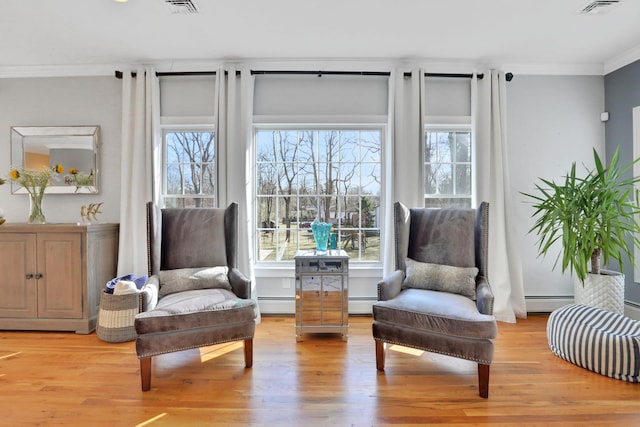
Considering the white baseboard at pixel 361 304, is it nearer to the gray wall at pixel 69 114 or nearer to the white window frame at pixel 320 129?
the white window frame at pixel 320 129

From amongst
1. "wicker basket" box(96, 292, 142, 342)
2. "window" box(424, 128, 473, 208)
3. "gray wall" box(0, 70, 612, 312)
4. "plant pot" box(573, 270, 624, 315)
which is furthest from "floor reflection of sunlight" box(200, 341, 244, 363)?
"plant pot" box(573, 270, 624, 315)

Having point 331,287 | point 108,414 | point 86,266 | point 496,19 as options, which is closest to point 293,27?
point 496,19

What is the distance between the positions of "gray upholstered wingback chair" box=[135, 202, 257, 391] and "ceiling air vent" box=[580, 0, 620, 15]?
10.4ft

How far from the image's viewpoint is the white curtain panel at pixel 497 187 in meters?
3.44

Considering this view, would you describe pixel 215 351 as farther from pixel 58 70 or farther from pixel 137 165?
pixel 58 70

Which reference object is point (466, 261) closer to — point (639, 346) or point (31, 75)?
point (639, 346)

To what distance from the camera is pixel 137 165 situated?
3.47m

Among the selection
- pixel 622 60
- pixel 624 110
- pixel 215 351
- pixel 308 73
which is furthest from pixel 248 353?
pixel 622 60

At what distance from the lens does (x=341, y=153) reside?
372 cm

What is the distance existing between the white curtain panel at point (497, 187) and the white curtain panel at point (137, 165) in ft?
10.9

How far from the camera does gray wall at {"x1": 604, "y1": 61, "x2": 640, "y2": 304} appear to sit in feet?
10.9

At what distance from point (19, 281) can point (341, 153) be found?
3.32 meters

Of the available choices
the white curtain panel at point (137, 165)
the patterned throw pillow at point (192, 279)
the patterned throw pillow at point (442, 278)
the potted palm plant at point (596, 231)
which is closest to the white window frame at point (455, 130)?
the potted palm plant at point (596, 231)

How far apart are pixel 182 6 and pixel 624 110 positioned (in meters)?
4.22
